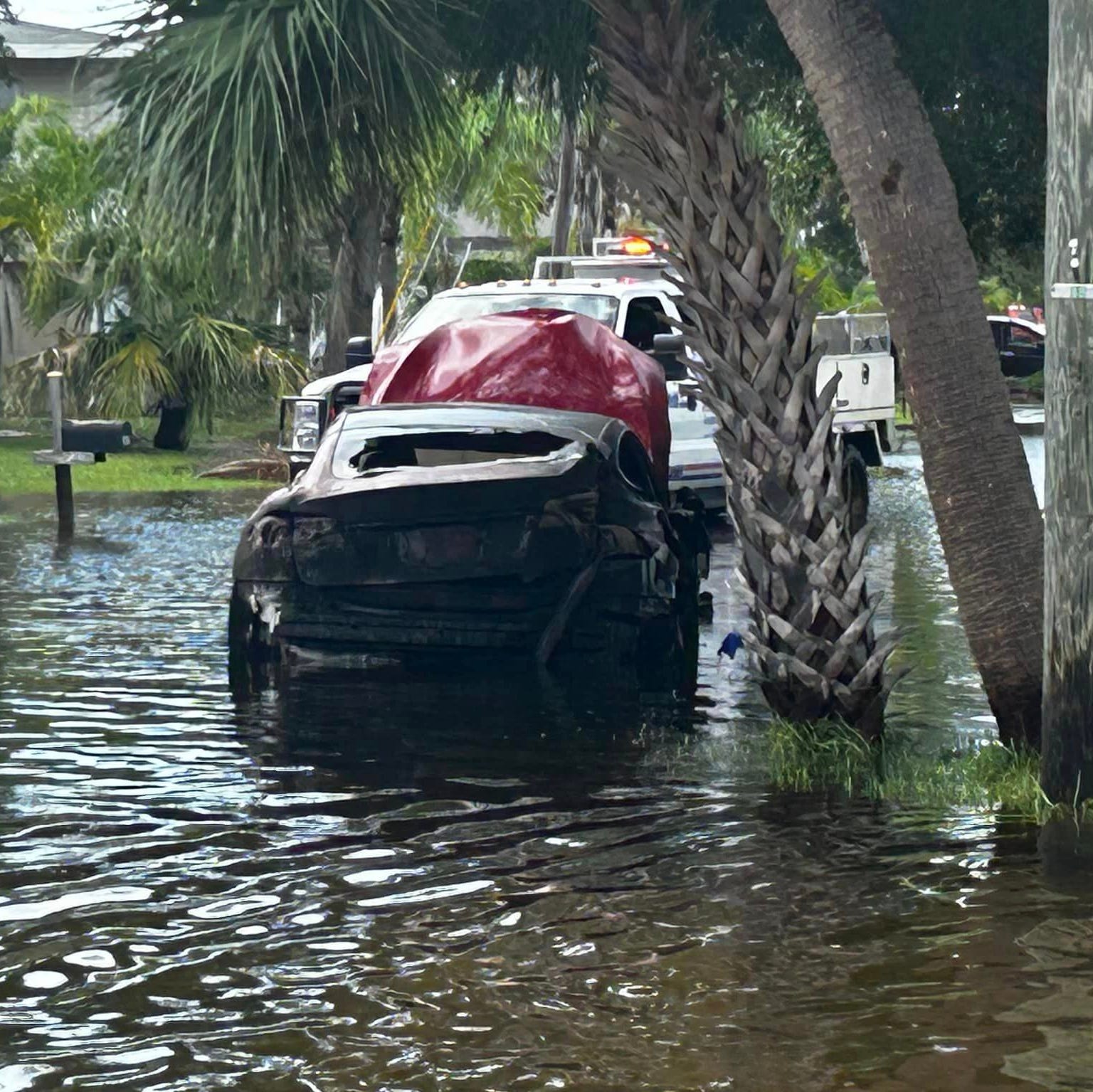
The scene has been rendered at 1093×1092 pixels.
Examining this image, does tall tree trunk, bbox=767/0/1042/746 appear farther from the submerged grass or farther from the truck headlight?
the truck headlight

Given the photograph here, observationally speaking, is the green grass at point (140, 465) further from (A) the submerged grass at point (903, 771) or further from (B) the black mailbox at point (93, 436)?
(A) the submerged grass at point (903, 771)

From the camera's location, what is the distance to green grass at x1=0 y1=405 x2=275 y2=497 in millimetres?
22328

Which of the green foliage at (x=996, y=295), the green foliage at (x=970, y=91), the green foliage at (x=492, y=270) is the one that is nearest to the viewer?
the green foliage at (x=970, y=91)

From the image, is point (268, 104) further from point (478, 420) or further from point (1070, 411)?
point (1070, 411)

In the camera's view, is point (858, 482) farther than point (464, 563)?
Yes

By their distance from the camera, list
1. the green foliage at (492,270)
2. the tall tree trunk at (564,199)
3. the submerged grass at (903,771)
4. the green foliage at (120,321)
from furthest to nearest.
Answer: the green foliage at (492,270)
the tall tree trunk at (564,199)
the green foliage at (120,321)
the submerged grass at (903,771)

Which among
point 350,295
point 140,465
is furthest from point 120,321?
point 350,295

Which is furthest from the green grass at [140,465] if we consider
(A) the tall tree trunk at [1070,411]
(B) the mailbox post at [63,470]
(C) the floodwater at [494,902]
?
(A) the tall tree trunk at [1070,411]

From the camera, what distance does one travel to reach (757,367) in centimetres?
875

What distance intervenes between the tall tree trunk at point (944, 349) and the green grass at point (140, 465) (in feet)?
47.5

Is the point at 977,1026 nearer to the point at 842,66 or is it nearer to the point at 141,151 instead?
the point at 842,66

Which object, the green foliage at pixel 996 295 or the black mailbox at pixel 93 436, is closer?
the black mailbox at pixel 93 436

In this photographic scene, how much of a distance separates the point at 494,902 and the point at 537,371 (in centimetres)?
787

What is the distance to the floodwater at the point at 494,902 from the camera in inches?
213
